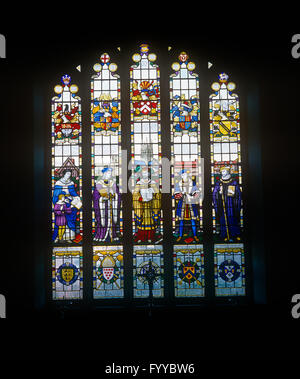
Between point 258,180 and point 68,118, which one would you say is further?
point 68,118

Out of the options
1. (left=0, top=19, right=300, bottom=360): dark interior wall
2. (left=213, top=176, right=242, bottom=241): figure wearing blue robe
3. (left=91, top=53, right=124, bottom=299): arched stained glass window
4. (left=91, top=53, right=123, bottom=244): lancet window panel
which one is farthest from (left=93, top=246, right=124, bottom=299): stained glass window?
(left=213, top=176, right=242, bottom=241): figure wearing blue robe

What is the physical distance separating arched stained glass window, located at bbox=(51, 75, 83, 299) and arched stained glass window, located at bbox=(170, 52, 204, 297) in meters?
1.22

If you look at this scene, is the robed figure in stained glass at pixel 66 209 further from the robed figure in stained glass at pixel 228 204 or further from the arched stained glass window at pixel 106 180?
the robed figure in stained glass at pixel 228 204

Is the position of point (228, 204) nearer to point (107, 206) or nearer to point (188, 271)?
point (188, 271)

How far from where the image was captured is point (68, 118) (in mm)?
5621

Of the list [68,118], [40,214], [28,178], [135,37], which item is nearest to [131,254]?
[40,214]

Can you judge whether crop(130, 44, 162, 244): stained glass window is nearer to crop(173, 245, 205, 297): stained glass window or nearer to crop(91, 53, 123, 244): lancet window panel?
crop(91, 53, 123, 244): lancet window panel

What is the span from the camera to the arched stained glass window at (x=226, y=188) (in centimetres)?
539

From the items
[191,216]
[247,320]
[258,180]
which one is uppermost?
[258,180]

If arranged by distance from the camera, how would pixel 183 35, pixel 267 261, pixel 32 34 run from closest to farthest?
pixel 267 261 → pixel 32 34 → pixel 183 35

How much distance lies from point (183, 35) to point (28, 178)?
8.86 feet

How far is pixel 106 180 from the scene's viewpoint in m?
5.52

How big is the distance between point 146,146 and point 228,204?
1.28 m

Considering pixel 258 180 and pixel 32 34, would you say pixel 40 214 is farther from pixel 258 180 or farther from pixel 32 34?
pixel 258 180
